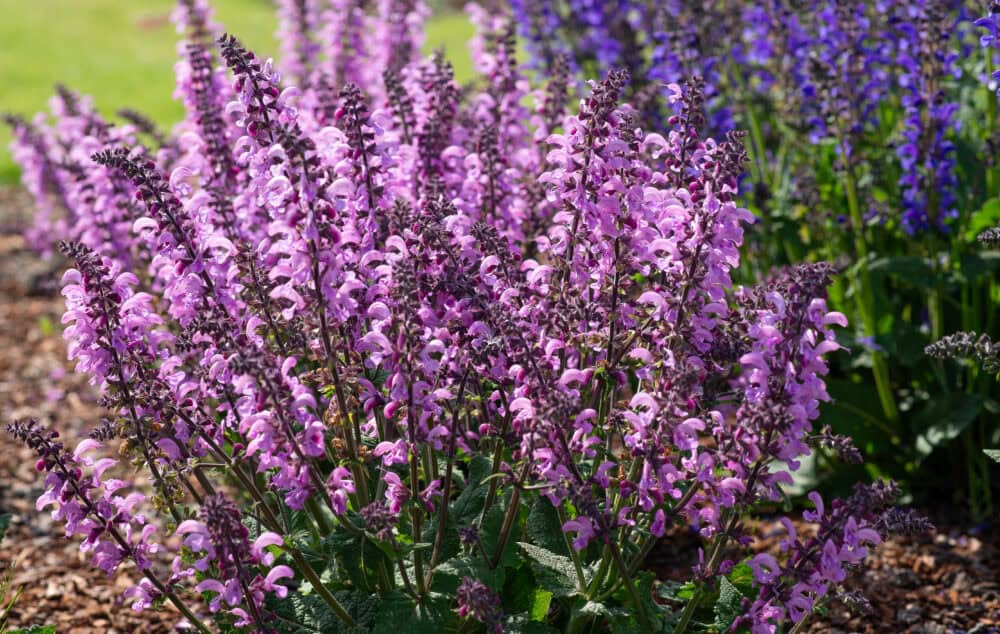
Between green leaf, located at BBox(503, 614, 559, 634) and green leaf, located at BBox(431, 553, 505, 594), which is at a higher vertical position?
green leaf, located at BBox(431, 553, 505, 594)

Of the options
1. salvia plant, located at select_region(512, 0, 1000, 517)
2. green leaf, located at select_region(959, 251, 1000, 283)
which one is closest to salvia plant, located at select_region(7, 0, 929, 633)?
salvia plant, located at select_region(512, 0, 1000, 517)

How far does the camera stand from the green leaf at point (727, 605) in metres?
3.70

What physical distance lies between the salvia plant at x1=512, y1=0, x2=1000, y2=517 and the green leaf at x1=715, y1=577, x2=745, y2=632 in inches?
89.2

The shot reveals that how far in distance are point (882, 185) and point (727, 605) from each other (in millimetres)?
3440

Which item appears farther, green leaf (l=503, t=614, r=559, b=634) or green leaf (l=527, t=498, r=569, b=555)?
green leaf (l=527, t=498, r=569, b=555)

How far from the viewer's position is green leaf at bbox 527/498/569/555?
379 centimetres

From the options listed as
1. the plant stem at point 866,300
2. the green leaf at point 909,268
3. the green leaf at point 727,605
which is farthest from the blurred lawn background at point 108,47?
the green leaf at point 727,605

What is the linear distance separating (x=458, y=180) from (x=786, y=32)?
99.1 inches

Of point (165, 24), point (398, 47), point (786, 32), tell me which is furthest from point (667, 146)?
point (165, 24)

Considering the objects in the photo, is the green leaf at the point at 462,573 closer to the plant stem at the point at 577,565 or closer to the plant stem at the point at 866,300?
the plant stem at the point at 577,565

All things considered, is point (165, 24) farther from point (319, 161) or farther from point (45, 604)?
point (319, 161)

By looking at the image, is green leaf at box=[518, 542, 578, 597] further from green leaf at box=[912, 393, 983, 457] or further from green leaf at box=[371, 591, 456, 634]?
green leaf at box=[912, 393, 983, 457]

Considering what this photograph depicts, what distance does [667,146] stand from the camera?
12.3 ft

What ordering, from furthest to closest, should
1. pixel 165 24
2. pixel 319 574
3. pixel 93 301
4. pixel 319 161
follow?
1. pixel 165 24
2. pixel 319 574
3. pixel 93 301
4. pixel 319 161
